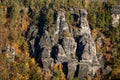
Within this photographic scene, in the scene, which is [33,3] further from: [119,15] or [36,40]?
[119,15]

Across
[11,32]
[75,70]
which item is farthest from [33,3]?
[75,70]

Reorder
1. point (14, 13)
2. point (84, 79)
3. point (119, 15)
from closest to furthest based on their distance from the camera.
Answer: point (84, 79) → point (14, 13) → point (119, 15)

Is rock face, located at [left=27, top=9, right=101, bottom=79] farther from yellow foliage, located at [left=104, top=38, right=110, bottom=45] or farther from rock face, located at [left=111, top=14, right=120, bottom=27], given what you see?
rock face, located at [left=111, top=14, right=120, bottom=27]

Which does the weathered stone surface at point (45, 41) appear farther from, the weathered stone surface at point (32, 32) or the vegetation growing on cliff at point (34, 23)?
the weathered stone surface at point (32, 32)

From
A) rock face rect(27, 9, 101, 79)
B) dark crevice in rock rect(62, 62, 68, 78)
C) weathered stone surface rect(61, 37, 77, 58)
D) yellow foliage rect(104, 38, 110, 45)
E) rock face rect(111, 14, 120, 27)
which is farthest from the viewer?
rock face rect(111, 14, 120, 27)

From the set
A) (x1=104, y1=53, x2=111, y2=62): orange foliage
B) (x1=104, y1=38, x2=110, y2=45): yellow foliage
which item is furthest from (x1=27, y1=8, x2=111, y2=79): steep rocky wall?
(x1=104, y1=38, x2=110, y2=45): yellow foliage

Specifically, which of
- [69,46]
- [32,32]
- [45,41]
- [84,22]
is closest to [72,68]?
[69,46]

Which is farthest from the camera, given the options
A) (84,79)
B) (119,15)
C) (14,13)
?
(119,15)

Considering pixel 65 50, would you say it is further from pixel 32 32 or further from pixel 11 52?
pixel 11 52
